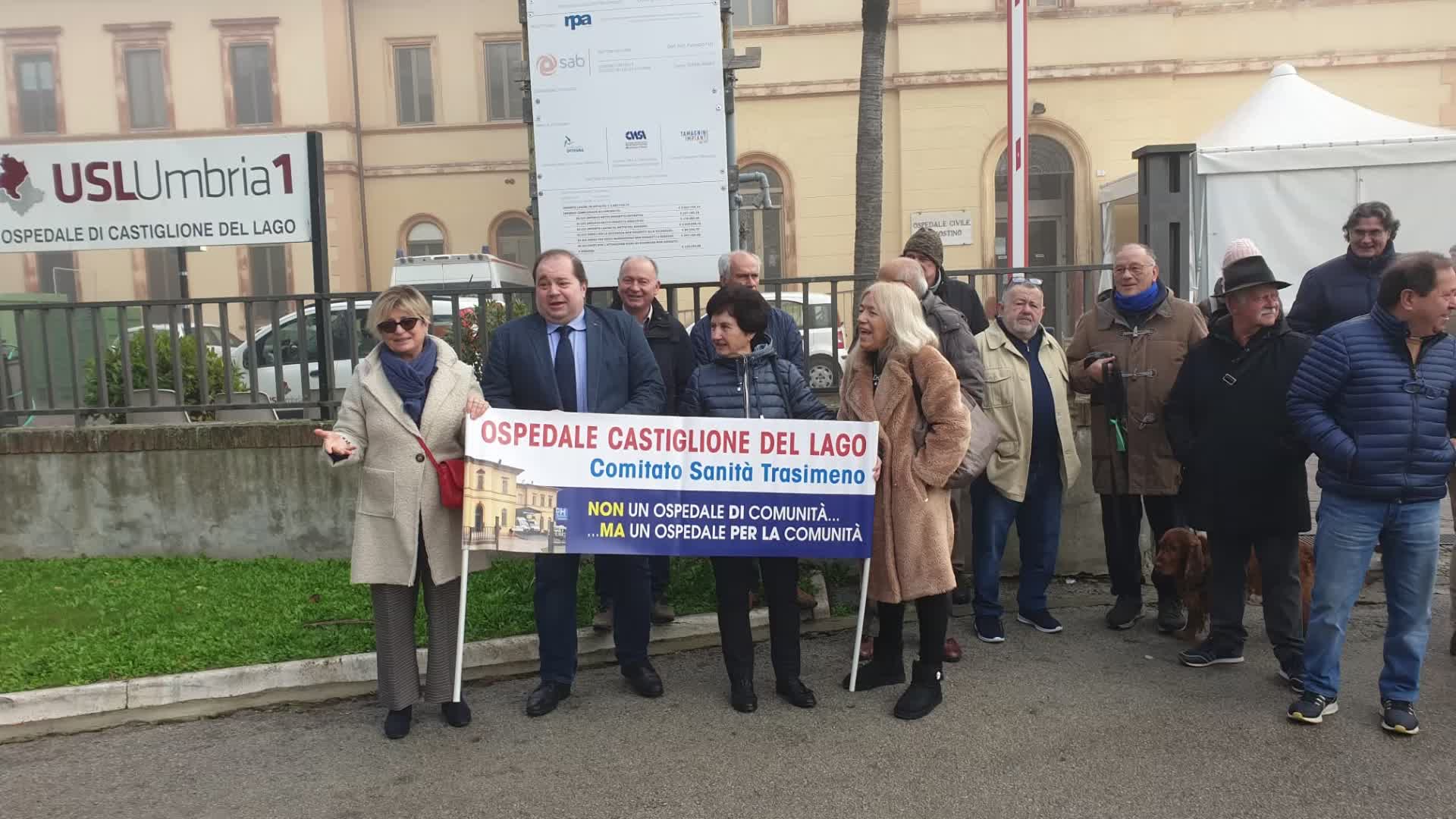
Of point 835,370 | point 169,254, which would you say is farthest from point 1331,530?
point 169,254

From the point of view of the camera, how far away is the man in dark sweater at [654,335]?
5.59 meters

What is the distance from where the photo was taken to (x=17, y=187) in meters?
7.21

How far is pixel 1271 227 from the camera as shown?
14.0 m

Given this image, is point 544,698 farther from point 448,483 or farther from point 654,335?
point 654,335

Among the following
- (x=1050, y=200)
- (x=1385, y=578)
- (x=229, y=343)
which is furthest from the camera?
(x=1050, y=200)

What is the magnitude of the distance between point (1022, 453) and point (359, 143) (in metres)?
27.8

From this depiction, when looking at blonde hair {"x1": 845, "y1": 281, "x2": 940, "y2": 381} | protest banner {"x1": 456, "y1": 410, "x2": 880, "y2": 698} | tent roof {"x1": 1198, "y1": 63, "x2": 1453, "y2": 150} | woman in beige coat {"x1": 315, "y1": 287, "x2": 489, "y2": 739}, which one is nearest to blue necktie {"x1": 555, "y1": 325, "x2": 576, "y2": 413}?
protest banner {"x1": 456, "y1": 410, "x2": 880, "y2": 698}

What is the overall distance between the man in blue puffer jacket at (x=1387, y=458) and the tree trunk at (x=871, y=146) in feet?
15.7

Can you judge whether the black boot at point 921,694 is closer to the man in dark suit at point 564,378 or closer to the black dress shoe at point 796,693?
the black dress shoe at point 796,693

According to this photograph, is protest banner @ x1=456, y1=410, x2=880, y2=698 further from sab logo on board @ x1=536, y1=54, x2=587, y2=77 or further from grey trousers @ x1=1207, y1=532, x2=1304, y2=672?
sab logo on board @ x1=536, y1=54, x2=587, y2=77

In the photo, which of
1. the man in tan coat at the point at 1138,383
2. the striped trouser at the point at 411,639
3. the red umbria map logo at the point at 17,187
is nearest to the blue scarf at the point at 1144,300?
the man in tan coat at the point at 1138,383

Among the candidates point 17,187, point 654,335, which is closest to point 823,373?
point 654,335

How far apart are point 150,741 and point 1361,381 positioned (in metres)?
5.18

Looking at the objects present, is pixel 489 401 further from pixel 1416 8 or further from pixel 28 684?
pixel 1416 8
